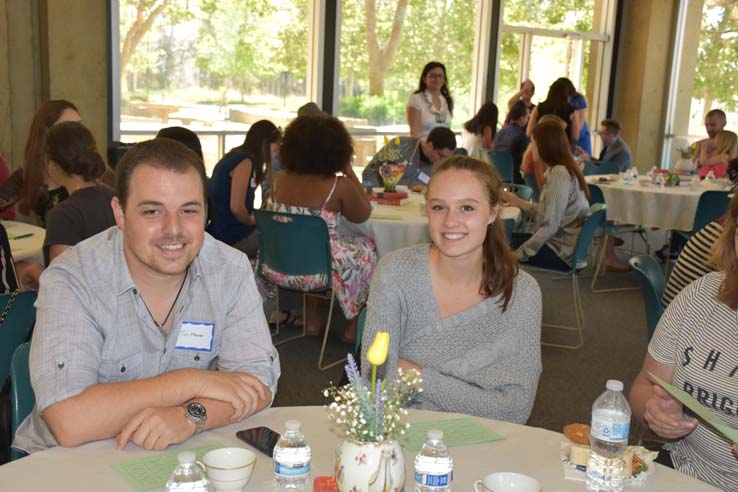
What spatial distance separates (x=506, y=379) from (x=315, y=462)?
813mm

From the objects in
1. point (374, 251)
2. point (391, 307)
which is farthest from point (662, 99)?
point (391, 307)

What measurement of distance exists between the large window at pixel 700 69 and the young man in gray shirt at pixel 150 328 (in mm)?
11648

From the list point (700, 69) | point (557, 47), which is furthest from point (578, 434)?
point (700, 69)

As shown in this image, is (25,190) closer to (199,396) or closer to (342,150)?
(342,150)

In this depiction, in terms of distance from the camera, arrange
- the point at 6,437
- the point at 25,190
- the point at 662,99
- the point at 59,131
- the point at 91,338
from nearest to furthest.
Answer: the point at 91,338 → the point at 6,437 → the point at 59,131 → the point at 25,190 → the point at 662,99

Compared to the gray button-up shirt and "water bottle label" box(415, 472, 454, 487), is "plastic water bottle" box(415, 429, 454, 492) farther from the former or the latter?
the gray button-up shirt

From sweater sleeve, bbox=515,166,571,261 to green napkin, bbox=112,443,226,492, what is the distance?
12.4 feet

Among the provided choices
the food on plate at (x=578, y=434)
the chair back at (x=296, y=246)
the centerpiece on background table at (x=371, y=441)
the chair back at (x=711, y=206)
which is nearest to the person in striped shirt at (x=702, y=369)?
the food on plate at (x=578, y=434)

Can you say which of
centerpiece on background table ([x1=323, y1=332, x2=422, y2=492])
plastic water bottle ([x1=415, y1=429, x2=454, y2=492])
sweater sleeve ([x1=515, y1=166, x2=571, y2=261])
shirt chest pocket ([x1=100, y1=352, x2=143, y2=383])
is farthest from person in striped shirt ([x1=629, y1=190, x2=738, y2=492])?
sweater sleeve ([x1=515, y1=166, x2=571, y2=261])

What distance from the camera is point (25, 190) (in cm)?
450

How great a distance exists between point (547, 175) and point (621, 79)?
26.3 feet

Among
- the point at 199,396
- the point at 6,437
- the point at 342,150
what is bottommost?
the point at 6,437

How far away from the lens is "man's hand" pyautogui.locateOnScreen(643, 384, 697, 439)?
201cm

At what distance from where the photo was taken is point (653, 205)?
6945 millimetres
